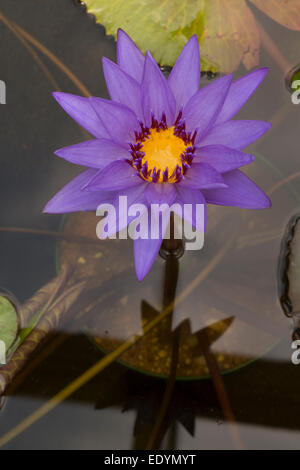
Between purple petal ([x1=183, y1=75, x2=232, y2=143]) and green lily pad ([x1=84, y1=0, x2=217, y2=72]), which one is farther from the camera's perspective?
green lily pad ([x1=84, y1=0, x2=217, y2=72])

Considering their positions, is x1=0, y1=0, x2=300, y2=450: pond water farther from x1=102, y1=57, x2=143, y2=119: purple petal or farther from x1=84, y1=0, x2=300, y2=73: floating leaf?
x1=102, y1=57, x2=143, y2=119: purple petal

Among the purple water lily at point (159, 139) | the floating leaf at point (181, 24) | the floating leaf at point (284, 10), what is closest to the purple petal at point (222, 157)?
the purple water lily at point (159, 139)

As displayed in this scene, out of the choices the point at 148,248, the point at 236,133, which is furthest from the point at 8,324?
the point at 236,133

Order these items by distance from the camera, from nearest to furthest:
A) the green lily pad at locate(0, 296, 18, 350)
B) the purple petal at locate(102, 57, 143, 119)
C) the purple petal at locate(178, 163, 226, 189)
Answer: the purple petal at locate(178, 163, 226, 189) < the purple petal at locate(102, 57, 143, 119) < the green lily pad at locate(0, 296, 18, 350)

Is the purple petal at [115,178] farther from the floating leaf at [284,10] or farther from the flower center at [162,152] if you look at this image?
the floating leaf at [284,10]

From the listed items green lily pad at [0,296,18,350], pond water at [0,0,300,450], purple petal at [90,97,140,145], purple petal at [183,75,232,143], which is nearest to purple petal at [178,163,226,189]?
purple petal at [183,75,232,143]

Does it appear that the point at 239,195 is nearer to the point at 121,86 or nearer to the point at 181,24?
the point at 121,86
